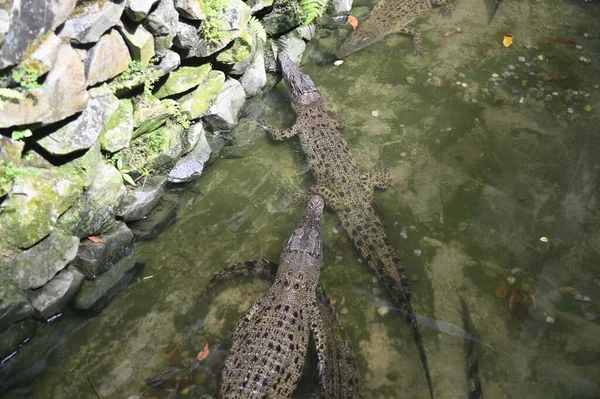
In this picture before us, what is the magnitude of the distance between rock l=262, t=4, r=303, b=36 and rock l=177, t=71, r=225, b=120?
137 cm

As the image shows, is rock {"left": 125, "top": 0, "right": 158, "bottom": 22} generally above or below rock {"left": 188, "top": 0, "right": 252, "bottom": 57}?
above

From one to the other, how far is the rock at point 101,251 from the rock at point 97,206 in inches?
3.8

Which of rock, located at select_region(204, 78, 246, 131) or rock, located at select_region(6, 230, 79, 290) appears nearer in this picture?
rock, located at select_region(6, 230, 79, 290)

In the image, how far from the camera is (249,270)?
545cm

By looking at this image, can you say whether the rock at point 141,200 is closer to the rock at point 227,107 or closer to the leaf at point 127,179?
the leaf at point 127,179

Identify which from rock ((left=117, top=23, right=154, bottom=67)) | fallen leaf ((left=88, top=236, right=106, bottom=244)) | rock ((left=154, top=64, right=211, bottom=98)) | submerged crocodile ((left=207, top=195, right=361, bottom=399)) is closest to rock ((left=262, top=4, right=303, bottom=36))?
rock ((left=154, top=64, right=211, bottom=98))

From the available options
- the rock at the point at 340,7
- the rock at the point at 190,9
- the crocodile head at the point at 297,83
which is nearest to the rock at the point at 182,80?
the rock at the point at 190,9

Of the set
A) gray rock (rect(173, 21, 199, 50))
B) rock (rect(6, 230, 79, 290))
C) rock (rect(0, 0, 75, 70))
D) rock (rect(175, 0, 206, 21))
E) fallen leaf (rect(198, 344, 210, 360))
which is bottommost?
fallen leaf (rect(198, 344, 210, 360))

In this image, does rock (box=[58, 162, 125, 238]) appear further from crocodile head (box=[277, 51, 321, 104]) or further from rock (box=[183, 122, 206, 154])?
crocodile head (box=[277, 51, 321, 104])

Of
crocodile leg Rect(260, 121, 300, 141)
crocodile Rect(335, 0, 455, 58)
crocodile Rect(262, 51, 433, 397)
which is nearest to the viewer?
crocodile Rect(262, 51, 433, 397)

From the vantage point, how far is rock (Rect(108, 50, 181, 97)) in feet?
16.7

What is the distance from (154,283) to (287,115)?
3.16 m

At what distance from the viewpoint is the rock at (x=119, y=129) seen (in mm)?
5184

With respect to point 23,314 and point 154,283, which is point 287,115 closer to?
point 154,283
